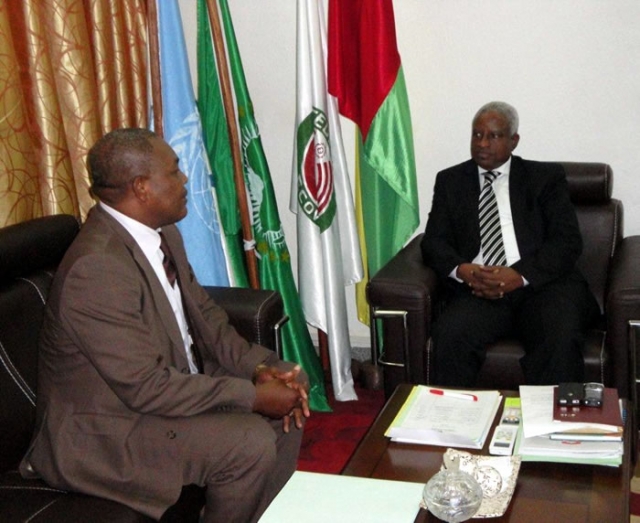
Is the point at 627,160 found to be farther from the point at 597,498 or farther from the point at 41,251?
the point at 41,251

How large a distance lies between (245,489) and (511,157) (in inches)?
75.9

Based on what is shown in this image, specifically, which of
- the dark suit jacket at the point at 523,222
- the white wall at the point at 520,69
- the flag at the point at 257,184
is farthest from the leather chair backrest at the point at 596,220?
the flag at the point at 257,184

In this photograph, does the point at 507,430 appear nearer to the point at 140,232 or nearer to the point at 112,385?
the point at 112,385

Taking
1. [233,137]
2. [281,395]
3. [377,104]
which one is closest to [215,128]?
[233,137]

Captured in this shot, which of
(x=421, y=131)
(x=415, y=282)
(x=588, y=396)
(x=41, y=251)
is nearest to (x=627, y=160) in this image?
(x=421, y=131)

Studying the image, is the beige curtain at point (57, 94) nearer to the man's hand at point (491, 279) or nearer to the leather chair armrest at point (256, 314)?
the leather chair armrest at point (256, 314)

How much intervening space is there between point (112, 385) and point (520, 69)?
242 cm

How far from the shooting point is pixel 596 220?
3496 millimetres

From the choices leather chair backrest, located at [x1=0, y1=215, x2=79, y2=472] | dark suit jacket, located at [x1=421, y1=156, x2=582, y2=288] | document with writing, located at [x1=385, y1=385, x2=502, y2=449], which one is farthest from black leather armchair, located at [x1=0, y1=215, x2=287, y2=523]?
dark suit jacket, located at [x1=421, y1=156, x2=582, y2=288]

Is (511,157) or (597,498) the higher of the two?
(511,157)

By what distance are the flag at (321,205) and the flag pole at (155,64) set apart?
Result: 2.01 feet

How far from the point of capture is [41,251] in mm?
2604

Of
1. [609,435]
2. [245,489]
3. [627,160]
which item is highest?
[627,160]

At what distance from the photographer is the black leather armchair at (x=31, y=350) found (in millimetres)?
2070
